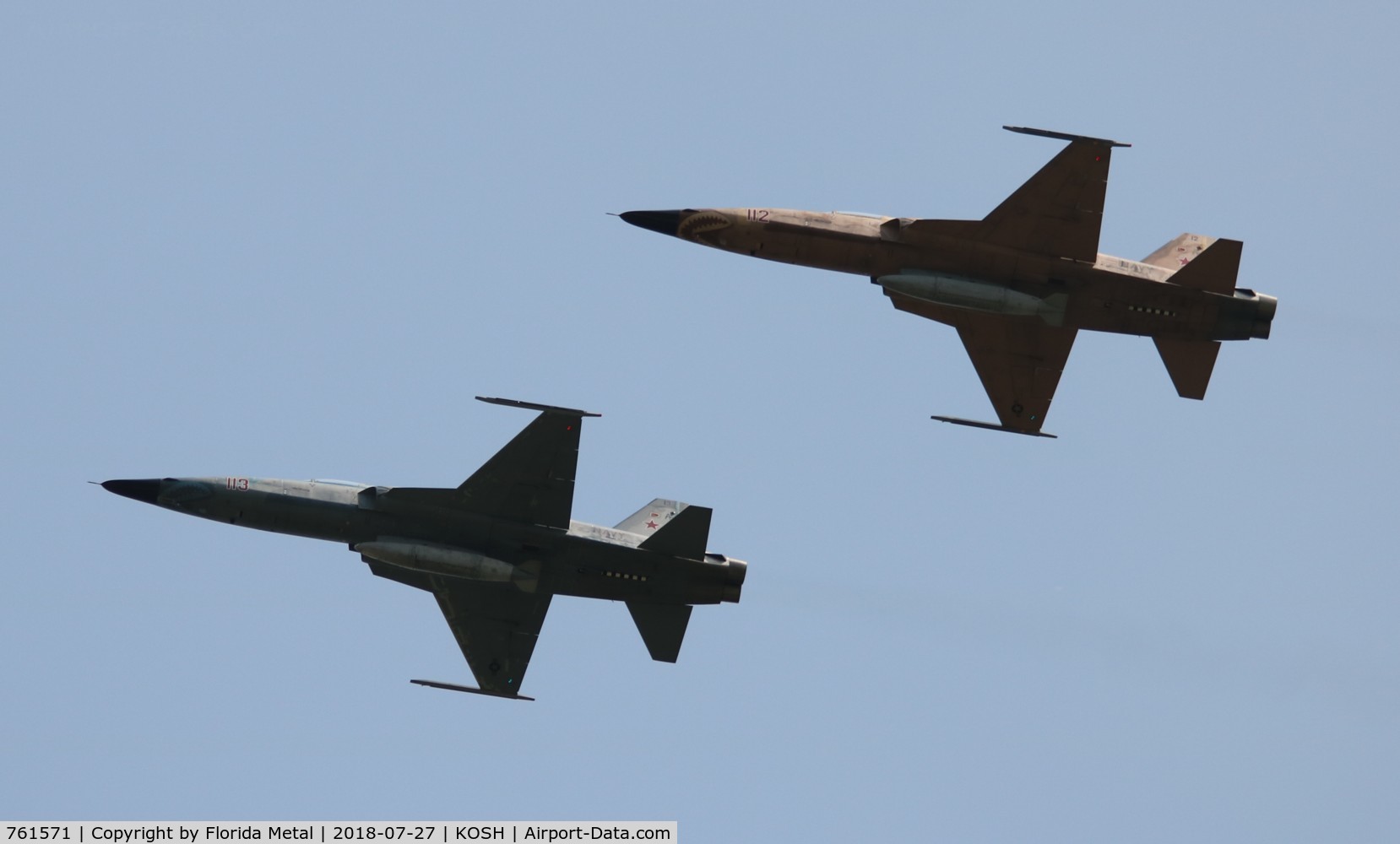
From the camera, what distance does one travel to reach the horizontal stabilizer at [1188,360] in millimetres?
83688

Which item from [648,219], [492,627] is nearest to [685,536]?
[492,627]

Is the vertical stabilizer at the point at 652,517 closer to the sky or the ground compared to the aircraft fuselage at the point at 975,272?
closer to the ground

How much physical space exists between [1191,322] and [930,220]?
21.3 feet

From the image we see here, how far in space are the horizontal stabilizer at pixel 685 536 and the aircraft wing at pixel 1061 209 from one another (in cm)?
911

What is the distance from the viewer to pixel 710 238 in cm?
8344

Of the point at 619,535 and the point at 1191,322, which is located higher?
the point at 1191,322

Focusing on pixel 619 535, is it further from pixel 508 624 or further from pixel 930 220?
pixel 930 220

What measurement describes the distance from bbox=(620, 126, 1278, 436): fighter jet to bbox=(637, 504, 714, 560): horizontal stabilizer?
5.90 metres

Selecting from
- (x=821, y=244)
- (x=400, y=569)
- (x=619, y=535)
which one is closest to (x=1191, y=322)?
(x=821, y=244)

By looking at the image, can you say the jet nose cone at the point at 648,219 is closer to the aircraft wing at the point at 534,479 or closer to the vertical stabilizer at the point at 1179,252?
the aircraft wing at the point at 534,479

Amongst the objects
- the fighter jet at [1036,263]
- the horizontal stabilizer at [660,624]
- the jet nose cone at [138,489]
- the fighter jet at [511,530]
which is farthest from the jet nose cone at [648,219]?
the jet nose cone at [138,489]

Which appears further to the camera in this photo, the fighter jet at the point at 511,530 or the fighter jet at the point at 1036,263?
the fighter jet at the point at 1036,263

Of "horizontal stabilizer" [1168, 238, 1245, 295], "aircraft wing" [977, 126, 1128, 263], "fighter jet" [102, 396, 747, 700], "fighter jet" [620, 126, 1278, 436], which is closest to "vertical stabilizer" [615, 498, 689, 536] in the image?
"fighter jet" [102, 396, 747, 700]

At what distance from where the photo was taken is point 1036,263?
83.0 m
